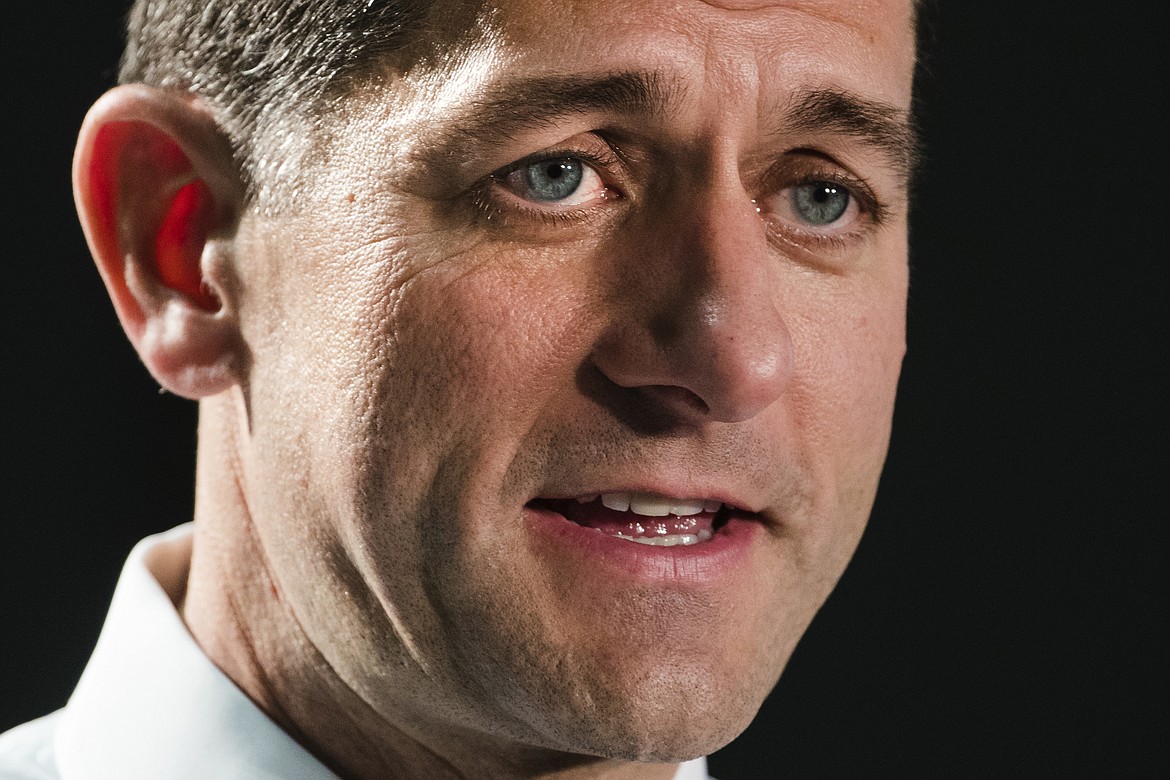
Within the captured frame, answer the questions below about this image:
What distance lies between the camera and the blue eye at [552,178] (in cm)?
207

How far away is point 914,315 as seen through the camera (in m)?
3.78

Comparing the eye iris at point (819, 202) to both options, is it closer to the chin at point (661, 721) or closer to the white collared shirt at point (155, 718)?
the chin at point (661, 721)

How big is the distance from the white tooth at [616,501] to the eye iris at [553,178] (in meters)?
0.40

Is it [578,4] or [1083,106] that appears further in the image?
[1083,106]

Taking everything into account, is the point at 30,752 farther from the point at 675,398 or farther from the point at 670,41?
the point at 670,41

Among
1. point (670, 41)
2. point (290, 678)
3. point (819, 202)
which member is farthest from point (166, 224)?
point (819, 202)

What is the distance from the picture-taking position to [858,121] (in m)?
2.19

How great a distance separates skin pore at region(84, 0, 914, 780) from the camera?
2006mm

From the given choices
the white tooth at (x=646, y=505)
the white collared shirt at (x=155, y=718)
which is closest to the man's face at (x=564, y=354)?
the white tooth at (x=646, y=505)

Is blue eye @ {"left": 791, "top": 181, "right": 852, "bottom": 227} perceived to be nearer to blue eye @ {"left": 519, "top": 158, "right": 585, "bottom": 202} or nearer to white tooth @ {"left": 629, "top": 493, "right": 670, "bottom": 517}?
blue eye @ {"left": 519, "top": 158, "right": 585, "bottom": 202}

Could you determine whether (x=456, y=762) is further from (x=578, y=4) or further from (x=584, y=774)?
(x=578, y=4)

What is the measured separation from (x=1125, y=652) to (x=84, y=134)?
2674 mm

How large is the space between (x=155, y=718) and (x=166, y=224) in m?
0.77

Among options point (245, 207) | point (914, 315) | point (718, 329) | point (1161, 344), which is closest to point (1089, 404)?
point (1161, 344)
